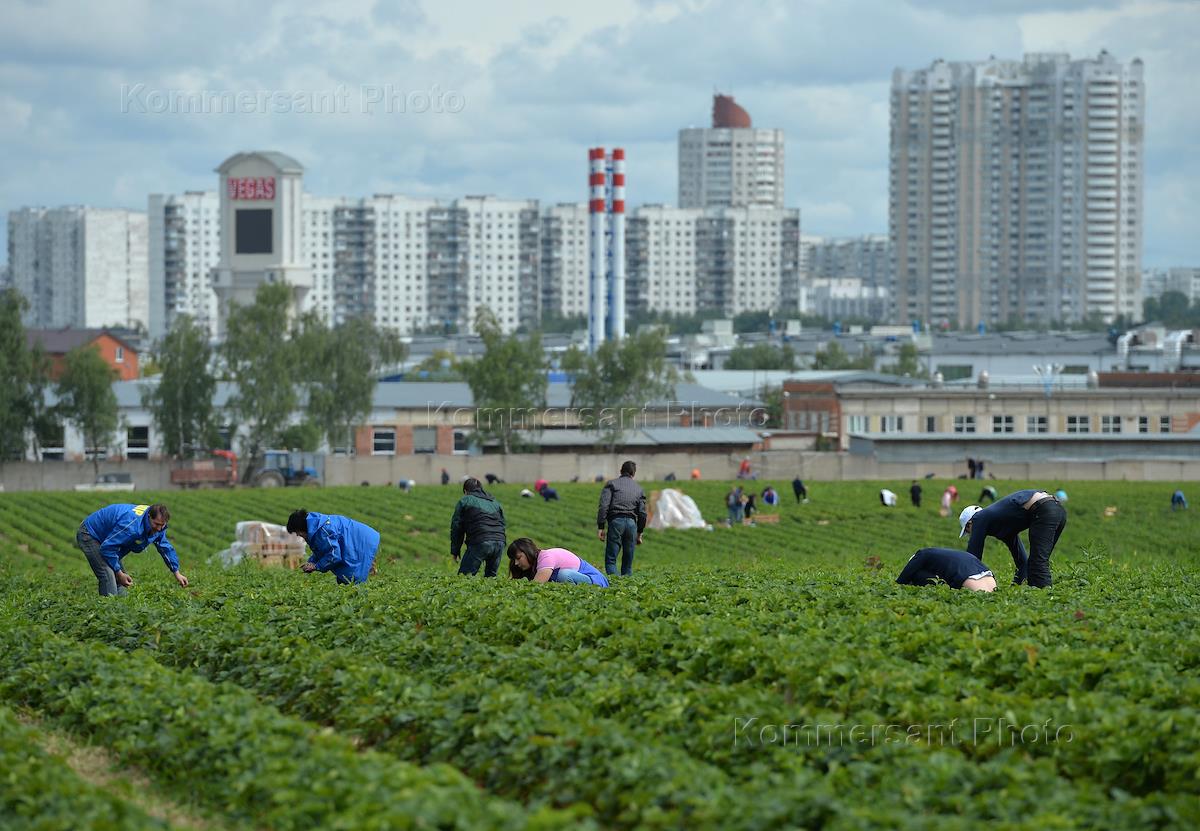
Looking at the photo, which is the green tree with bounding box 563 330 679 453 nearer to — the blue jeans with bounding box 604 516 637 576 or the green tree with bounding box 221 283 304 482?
the green tree with bounding box 221 283 304 482

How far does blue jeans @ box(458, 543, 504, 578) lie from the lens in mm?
20281

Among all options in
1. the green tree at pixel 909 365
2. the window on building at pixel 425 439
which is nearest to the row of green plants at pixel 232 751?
the window on building at pixel 425 439

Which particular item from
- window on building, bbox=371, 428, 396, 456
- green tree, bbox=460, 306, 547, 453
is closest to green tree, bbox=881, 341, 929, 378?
green tree, bbox=460, 306, 547, 453

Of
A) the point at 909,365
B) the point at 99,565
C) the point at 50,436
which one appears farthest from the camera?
the point at 909,365

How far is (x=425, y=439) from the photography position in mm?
92688

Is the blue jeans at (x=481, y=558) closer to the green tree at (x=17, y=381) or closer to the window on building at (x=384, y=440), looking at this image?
the green tree at (x=17, y=381)

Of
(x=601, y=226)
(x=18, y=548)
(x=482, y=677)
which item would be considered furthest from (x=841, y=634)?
(x=601, y=226)

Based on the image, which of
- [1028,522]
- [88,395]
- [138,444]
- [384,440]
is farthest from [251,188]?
[1028,522]

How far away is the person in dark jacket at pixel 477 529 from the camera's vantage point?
2016 cm

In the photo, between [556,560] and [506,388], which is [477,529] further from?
[506,388]

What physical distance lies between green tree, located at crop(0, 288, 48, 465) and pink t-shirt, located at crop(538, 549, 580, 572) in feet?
207

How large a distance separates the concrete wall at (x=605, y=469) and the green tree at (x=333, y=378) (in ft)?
36.5

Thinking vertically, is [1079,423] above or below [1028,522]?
below

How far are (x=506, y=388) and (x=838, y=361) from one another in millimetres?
67637
